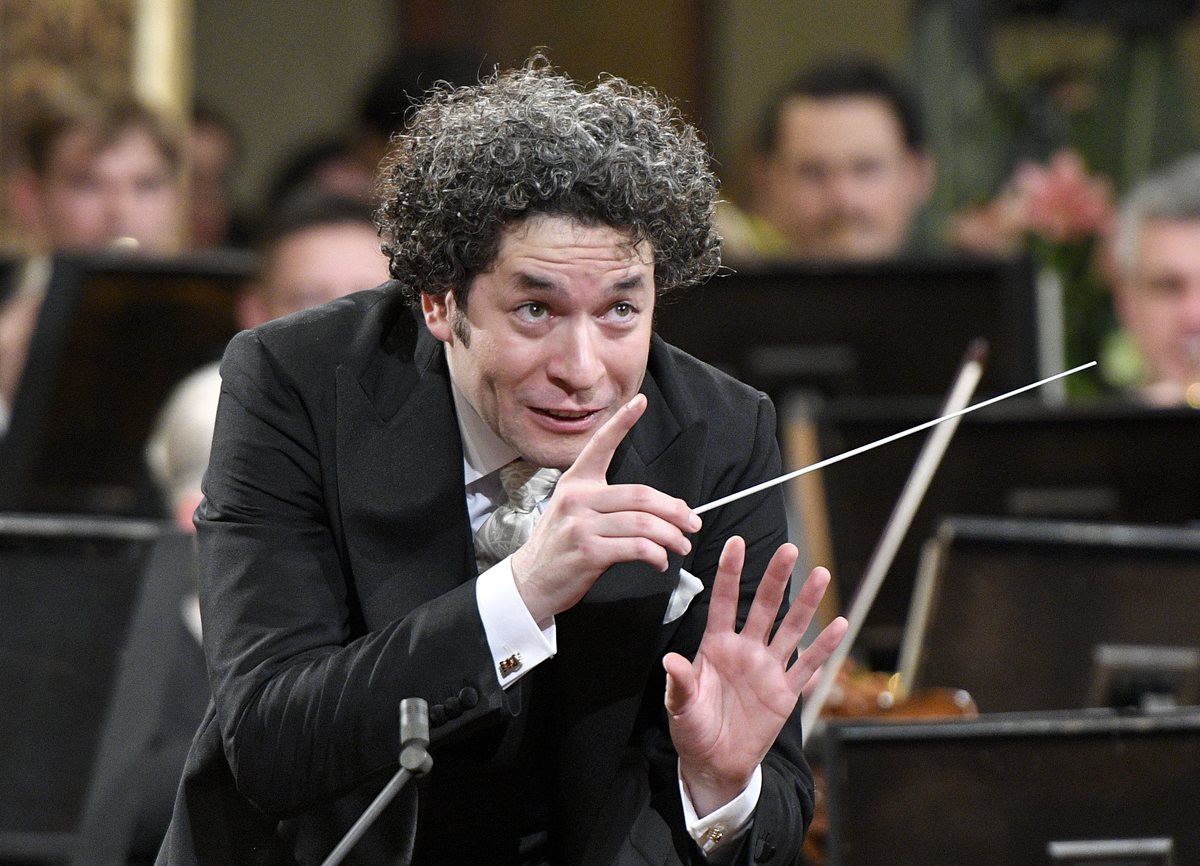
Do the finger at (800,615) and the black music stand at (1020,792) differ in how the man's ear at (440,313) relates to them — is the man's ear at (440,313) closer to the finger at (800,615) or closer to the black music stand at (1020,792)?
the finger at (800,615)

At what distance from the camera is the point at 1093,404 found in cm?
286

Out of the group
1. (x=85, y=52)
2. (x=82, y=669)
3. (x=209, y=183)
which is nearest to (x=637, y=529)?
(x=82, y=669)

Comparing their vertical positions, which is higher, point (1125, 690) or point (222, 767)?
point (222, 767)

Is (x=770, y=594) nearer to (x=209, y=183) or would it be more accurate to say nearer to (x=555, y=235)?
(x=555, y=235)

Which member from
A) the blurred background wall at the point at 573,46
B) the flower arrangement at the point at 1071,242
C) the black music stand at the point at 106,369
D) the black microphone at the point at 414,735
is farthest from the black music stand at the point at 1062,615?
the blurred background wall at the point at 573,46

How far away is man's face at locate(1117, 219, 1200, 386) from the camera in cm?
379

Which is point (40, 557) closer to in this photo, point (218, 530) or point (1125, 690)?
point (218, 530)

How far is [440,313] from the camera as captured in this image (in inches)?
65.8

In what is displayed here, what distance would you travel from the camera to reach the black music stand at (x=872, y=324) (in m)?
3.18

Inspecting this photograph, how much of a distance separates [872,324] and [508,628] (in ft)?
5.90

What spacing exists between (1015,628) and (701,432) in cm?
86

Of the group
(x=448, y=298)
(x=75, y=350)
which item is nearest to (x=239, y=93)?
(x=75, y=350)

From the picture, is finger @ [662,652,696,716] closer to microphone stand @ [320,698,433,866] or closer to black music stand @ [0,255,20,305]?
microphone stand @ [320,698,433,866]

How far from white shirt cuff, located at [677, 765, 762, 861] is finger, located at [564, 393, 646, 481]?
0.33 meters
